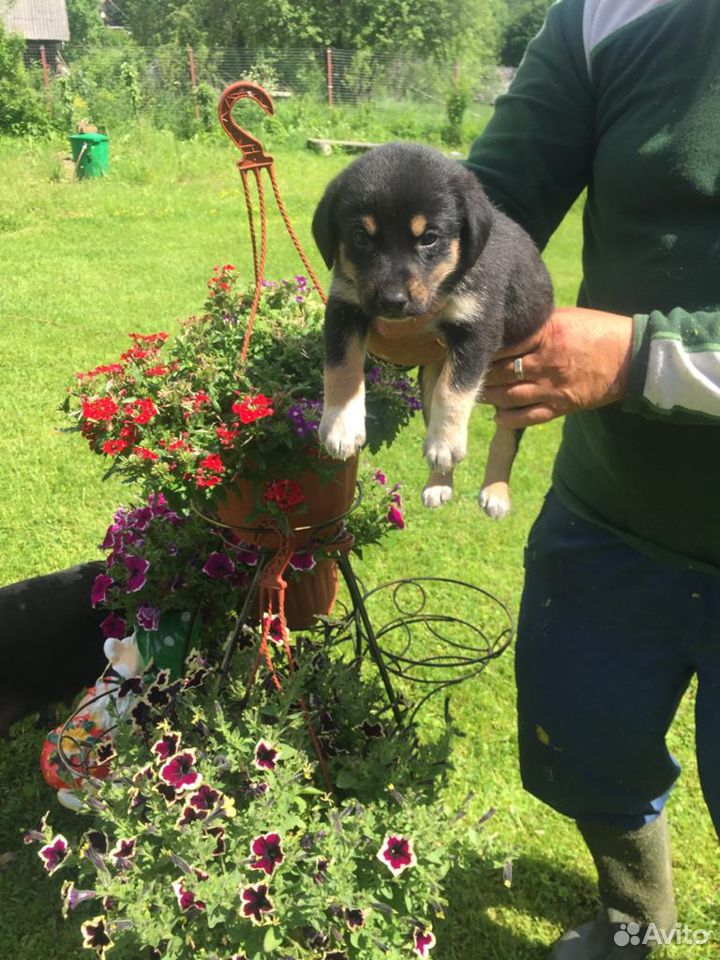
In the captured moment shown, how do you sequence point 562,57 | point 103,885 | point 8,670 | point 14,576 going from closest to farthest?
point 103,885 → point 562,57 → point 8,670 → point 14,576

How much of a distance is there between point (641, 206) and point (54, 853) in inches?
77.3

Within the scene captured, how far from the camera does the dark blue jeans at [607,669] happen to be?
1.97m

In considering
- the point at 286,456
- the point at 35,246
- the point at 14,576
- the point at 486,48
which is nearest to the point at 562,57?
the point at 286,456

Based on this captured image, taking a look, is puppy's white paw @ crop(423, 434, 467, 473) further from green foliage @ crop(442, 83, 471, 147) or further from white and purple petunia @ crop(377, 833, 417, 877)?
green foliage @ crop(442, 83, 471, 147)

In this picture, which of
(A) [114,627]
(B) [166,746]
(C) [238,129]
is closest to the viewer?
(B) [166,746]

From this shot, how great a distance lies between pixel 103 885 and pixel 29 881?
3.77 ft

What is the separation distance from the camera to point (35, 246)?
9.52 metres

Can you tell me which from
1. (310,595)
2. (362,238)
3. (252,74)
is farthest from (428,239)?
(252,74)

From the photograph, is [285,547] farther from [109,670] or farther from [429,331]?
[109,670]

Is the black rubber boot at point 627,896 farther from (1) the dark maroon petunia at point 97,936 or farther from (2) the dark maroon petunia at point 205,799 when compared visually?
(1) the dark maroon petunia at point 97,936

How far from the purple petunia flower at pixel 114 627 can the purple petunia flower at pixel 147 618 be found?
0.14 metres

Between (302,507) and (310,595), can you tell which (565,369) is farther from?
(310,595)

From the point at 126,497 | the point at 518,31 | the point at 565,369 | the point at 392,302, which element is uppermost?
the point at 392,302

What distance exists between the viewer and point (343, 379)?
6.20 ft
